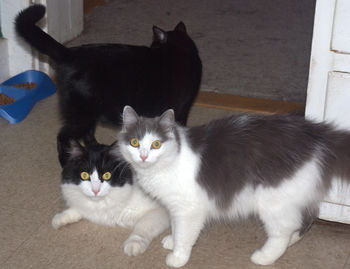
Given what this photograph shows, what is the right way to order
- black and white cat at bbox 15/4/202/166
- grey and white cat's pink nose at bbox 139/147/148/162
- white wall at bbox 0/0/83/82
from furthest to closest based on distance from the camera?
1. white wall at bbox 0/0/83/82
2. black and white cat at bbox 15/4/202/166
3. grey and white cat's pink nose at bbox 139/147/148/162

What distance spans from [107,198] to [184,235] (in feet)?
1.44

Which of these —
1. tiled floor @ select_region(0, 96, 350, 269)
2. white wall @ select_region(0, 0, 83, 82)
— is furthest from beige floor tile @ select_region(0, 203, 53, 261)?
white wall @ select_region(0, 0, 83, 82)

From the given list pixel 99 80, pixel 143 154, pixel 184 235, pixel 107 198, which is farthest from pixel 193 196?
pixel 99 80

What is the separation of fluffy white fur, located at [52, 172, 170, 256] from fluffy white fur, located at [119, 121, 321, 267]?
21 centimetres

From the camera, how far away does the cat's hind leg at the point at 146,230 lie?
2.12 m

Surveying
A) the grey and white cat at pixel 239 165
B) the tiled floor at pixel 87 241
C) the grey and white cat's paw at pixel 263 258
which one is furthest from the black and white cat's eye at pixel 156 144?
the grey and white cat's paw at pixel 263 258

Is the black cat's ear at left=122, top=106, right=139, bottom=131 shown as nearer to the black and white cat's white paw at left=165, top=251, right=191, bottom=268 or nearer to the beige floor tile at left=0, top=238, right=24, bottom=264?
the black and white cat's white paw at left=165, top=251, right=191, bottom=268

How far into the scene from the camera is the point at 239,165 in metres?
1.93

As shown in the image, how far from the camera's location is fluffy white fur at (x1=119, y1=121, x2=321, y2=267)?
1.91 meters

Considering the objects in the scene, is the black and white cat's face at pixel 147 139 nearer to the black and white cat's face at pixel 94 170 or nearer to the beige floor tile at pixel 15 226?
the black and white cat's face at pixel 94 170

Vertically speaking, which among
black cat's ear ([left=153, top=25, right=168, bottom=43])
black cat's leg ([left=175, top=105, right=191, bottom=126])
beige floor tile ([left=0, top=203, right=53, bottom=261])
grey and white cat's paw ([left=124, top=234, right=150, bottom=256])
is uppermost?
black cat's ear ([left=153, top=25, right=168, bottom=43])

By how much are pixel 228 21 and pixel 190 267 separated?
10.4ft

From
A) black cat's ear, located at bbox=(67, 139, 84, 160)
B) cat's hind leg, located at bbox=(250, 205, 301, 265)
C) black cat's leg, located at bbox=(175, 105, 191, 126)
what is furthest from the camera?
black cat's leg, located at bbox=(175, 105, 191, 126)

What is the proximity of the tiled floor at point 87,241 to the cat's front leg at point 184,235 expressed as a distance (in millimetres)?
51
